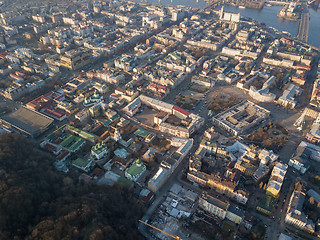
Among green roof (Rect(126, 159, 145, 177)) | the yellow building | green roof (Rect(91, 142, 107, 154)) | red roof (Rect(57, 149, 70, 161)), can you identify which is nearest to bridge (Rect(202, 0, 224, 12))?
the yellow building

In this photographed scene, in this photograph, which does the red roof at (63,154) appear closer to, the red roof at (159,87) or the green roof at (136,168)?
the green roof at (136,168)

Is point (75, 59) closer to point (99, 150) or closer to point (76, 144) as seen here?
point (76, 144)

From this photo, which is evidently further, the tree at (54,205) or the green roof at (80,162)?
the green roof at (80,162)

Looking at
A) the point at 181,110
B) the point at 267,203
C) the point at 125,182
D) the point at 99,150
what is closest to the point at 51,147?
the point at 99,150

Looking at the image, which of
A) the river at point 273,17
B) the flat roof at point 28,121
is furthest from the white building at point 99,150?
the river at point 273,17

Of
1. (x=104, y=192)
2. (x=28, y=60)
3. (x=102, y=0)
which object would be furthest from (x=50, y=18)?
(x=104, y=192)

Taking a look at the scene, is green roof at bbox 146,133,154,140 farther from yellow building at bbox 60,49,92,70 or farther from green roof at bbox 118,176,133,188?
yellow building at bbox 60,49,92,70

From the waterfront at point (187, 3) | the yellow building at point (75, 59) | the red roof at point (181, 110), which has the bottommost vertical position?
the red roof at point (181, 110)
